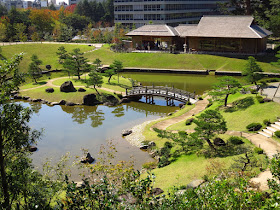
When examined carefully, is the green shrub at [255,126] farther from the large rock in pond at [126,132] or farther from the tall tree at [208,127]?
the large rock in pond at [126,132]

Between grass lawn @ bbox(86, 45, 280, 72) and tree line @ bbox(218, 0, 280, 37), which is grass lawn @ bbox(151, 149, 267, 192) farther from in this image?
tree line @ bbox(218, 0, 280, 37)

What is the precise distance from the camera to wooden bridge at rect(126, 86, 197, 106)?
1978 inches

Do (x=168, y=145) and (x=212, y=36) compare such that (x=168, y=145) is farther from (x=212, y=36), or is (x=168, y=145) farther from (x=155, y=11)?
(x=155, y=11)

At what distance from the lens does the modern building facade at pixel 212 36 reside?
73562 millimetres

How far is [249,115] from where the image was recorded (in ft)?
120

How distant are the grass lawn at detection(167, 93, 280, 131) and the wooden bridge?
10825 millimetres

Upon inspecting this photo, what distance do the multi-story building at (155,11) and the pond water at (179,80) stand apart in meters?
45.6

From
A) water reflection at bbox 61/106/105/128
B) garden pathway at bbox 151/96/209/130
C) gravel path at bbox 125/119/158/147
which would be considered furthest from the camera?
water reflection at bbox 61/106/105/128

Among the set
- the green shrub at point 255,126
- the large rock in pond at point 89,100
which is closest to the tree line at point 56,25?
the large rock in pond at point 89,100

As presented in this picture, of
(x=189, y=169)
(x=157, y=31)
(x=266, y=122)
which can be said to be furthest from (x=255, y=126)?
(x=157, y=31)

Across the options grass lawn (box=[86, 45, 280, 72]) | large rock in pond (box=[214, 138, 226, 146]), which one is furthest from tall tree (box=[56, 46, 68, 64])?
large rock in pond (box=[214, 138, 226, 146])

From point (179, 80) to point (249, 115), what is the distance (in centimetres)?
3172

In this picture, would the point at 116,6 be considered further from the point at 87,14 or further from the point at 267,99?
the point at 267,99

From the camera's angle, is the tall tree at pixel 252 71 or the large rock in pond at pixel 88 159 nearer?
the large rock in pond at pixel 88 159
